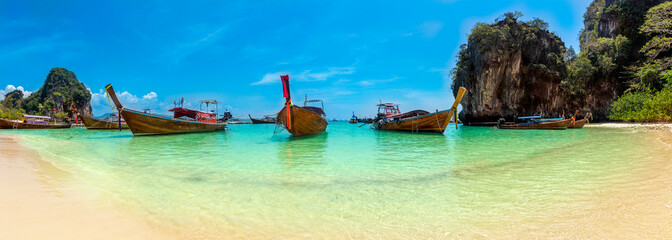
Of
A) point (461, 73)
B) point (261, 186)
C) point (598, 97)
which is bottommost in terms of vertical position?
point (261, 186)

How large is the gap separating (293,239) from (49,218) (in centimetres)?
218

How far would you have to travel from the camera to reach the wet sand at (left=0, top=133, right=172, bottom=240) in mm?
1975

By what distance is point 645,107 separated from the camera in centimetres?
1978

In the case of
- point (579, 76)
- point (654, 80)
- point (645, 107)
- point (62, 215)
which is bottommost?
point (62, 215)

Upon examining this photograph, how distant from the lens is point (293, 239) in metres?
2.02

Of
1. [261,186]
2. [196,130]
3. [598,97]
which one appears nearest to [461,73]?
[598,97]

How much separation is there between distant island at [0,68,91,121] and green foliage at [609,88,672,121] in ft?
280

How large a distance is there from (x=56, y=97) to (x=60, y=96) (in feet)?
2.17

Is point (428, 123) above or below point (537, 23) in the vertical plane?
below

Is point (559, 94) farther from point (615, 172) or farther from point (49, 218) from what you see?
point (49, 218)

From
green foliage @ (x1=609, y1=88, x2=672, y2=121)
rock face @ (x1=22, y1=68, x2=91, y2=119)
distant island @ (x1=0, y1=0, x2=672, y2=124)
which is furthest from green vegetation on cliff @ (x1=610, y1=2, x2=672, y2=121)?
rock face @ (x1=22, y1=68, x2=91, y2=119)

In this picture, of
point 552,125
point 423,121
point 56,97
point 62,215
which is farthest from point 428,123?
point 56,97

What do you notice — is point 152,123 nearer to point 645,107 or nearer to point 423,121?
point 423,121

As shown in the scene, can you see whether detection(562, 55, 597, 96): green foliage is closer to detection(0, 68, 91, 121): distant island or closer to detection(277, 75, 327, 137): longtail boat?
detection(277, 75, 327, 137): longtail boat
